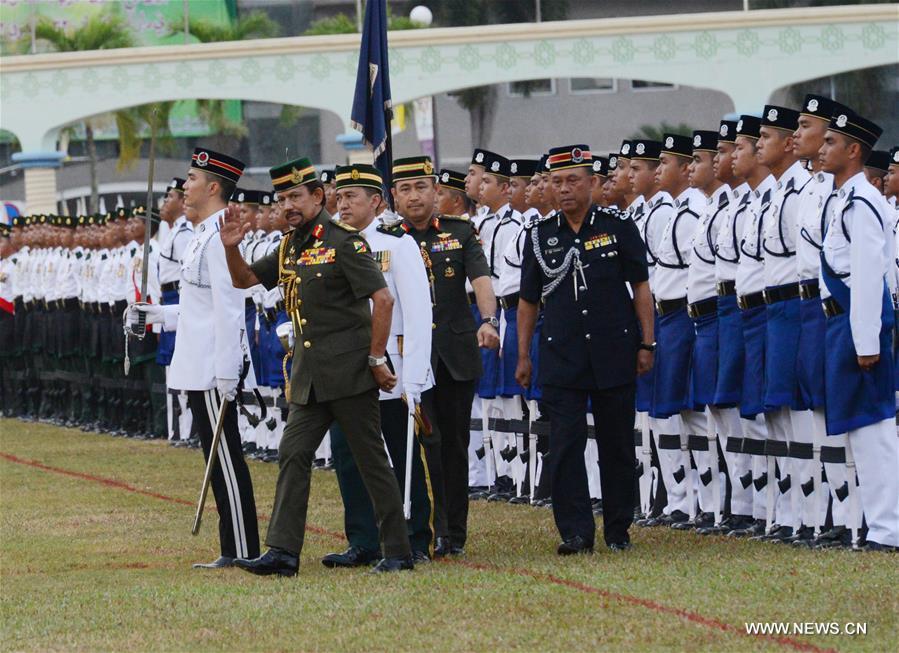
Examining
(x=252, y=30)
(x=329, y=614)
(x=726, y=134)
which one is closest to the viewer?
(x=329, y=614)

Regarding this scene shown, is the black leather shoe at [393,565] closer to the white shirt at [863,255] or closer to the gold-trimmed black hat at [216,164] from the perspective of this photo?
the gold-trimmed black hat at [216,164]

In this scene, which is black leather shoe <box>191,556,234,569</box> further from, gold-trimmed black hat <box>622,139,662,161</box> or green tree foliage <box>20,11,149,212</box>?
green tree foliage <box>20,11,149,212</box>

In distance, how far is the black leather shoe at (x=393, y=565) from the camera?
937cm

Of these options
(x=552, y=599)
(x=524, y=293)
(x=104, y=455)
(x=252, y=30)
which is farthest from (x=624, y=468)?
(x=252, y=30)

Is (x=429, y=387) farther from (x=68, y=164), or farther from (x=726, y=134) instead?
(x=68, y=164)

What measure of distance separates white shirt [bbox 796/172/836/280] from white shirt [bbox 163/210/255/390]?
9.95 feet

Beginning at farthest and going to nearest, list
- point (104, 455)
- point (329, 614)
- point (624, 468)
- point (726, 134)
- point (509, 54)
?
point (509, 54) → point (104, 455) → point (726, 134) → point (624, 468) → point (329, 614)

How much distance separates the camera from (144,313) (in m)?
10.5

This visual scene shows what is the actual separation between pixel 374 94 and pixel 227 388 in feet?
9.19

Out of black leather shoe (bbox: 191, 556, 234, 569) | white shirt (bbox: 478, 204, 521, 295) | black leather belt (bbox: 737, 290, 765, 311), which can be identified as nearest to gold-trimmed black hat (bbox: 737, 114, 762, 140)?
black leather belt (bbox: 737, 290, 765, 311)

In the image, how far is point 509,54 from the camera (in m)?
26.8

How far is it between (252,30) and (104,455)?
12.9 metres

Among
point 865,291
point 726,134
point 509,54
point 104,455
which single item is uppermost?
point 509,54

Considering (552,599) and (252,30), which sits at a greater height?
(252,30)
